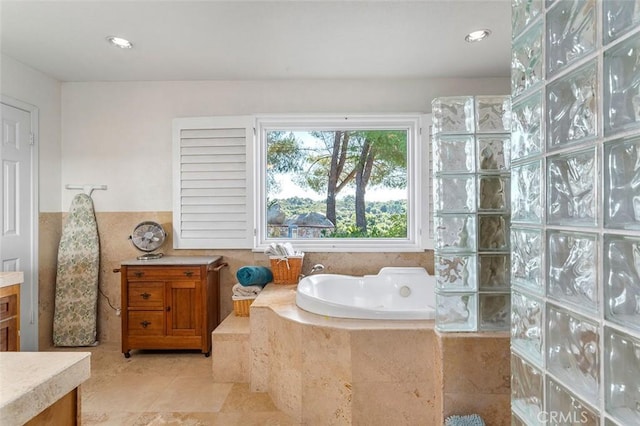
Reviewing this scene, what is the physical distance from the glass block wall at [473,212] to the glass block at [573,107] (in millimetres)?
922

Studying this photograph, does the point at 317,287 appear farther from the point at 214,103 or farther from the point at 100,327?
the point at 100,327

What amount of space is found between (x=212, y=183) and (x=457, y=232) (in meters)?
2.26

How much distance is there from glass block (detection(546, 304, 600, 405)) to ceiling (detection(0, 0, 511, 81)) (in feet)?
6.28

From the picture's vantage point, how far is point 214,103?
3.13 m

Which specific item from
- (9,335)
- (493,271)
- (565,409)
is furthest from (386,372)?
(9,335)

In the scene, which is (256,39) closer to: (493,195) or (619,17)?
(493,195)

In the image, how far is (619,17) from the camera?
562 mm

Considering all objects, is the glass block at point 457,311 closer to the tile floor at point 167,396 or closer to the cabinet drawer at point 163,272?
the tile floor at point 167,396

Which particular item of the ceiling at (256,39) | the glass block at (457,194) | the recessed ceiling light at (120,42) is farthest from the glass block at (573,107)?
the recessed ceiling light at (120,42)

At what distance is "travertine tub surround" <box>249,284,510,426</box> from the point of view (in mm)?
1582

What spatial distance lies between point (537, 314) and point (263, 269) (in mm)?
2357

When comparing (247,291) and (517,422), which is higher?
(517,422)

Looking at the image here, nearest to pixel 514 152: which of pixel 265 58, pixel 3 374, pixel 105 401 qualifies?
pixel 3 374

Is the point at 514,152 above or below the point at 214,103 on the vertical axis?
below
